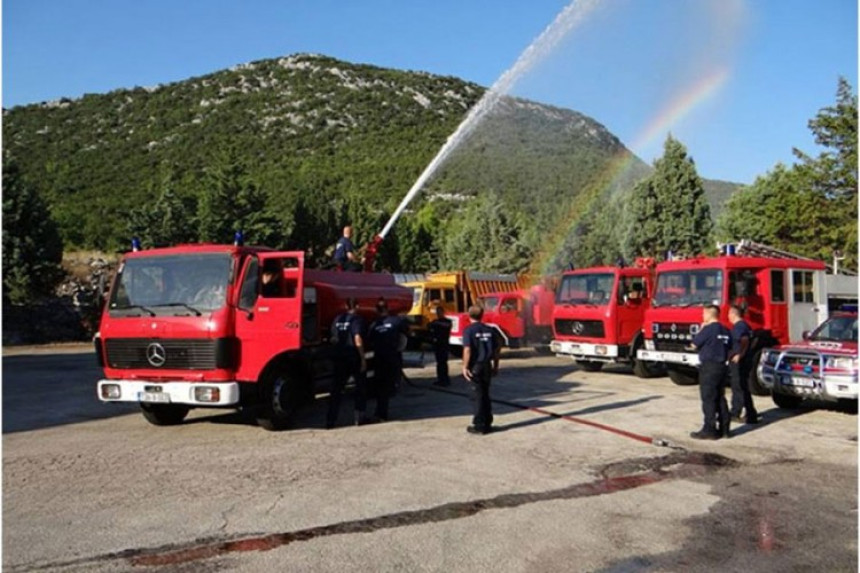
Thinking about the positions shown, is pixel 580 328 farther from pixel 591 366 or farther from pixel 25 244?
pixel 25 244

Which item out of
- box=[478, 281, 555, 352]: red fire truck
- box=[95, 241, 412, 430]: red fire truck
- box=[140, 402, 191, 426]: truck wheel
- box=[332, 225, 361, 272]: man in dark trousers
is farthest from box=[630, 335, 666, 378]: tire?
box=[140, 402, 191, 426]: truck wheel

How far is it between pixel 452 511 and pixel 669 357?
963cm

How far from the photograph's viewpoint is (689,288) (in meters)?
15.2

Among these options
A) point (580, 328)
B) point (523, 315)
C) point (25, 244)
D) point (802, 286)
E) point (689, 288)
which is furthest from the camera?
point (25, 244)

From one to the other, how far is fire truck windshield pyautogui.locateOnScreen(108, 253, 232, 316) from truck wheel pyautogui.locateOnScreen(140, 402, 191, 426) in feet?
4.88

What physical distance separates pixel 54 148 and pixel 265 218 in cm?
4678

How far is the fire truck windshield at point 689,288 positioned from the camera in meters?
14.7

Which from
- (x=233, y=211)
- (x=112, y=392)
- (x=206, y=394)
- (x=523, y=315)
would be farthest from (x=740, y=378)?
(x=233, y=211)

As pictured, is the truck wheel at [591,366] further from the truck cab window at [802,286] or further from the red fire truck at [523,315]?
the truck cab window at [802,286]

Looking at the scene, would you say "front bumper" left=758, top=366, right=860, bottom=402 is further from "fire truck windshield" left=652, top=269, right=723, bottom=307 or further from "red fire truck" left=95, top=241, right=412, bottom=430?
"red fire truck" left=95, top=241, right=412, bottom=430

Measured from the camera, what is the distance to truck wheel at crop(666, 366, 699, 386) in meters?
15.4

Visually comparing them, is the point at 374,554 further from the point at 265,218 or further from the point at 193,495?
the point at 265,218

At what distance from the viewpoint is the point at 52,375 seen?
688 inches

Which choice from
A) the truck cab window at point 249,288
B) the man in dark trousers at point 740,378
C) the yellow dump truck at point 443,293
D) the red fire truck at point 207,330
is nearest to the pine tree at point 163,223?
the yellow dump truck at point 443,293
